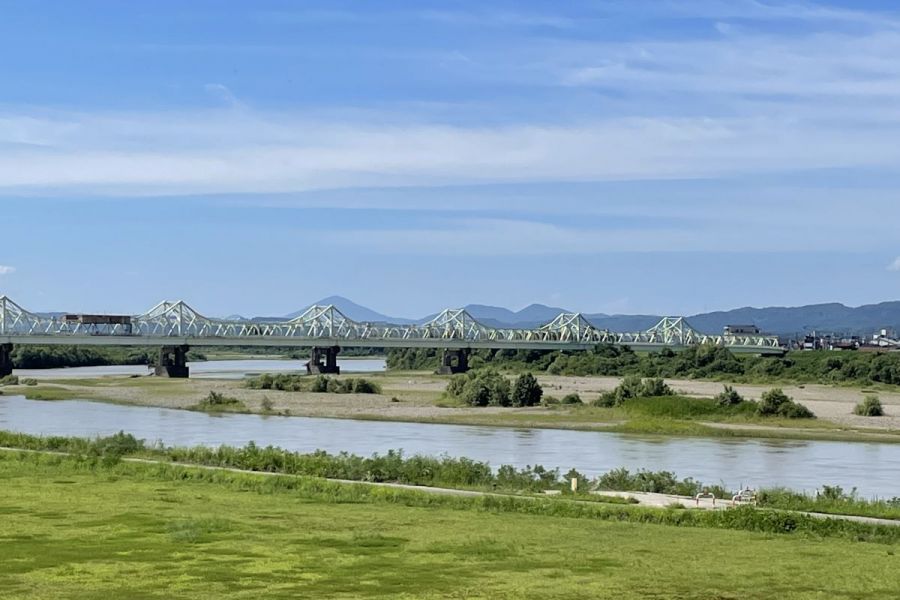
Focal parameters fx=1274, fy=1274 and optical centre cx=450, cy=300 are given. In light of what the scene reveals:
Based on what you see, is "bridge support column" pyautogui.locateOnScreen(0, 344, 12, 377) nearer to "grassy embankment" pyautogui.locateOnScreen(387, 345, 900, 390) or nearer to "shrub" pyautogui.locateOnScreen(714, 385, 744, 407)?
"grassy embankment" pyautogui.locateOnScreen(387, 345, 900, 390)

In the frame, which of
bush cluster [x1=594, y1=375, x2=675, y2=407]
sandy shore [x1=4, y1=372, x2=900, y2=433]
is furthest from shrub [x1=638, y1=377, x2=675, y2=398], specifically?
sandy shore [x1=4, y1=372, x2=900, y2=433]

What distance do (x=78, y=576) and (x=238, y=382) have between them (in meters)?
78.1

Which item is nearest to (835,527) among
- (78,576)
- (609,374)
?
(78,576)

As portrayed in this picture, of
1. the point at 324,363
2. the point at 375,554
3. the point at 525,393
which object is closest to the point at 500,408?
the point at 525,393

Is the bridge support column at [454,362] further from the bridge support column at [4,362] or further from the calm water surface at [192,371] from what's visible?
the bridge support column at [4,362]

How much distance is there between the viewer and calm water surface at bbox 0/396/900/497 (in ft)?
125

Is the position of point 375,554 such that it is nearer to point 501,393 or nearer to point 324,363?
point 501,393

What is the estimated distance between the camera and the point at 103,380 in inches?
3898

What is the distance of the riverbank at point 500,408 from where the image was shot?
177 feet

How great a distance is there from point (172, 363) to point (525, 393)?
47.7 meters

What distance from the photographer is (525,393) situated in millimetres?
69812

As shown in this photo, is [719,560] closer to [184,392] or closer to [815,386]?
[184,392]

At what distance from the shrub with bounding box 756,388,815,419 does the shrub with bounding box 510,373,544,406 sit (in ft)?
47.6

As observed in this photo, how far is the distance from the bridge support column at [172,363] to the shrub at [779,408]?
5935cm
